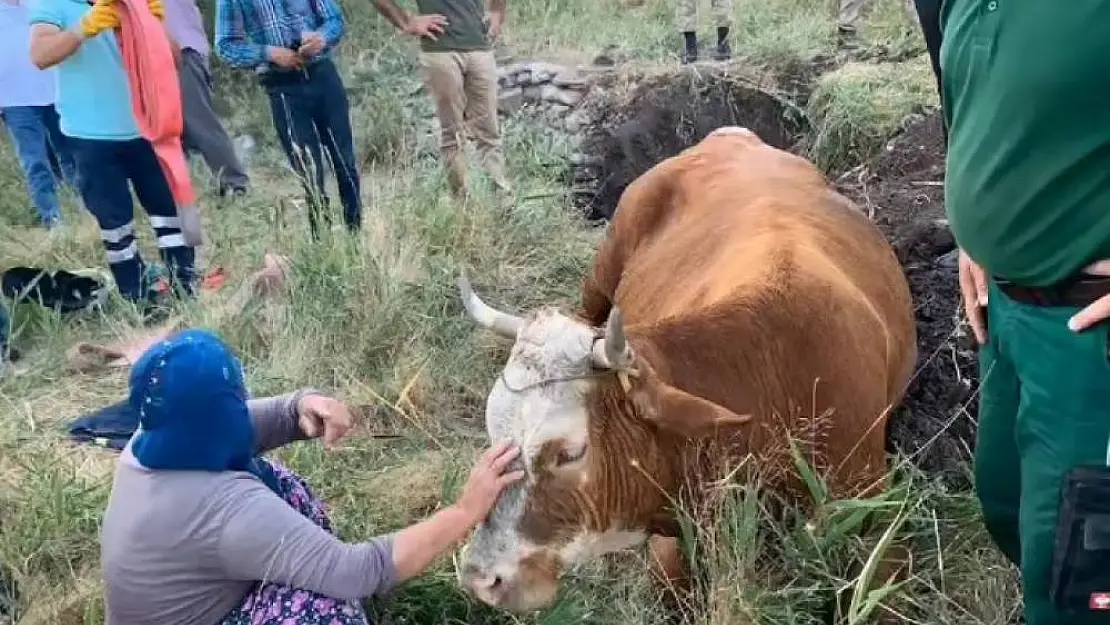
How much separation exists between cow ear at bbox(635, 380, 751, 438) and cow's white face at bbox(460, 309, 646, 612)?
126 millimetres

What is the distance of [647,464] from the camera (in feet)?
10.5

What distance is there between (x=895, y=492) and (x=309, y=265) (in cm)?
333

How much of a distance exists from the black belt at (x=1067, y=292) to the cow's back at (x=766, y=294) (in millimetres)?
1045

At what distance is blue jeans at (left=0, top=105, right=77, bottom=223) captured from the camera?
8461mm

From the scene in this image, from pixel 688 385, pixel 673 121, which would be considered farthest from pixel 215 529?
pixel 673 121

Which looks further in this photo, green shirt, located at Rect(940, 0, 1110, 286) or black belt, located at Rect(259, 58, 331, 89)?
black belt, located at Rect(259, 58, 331, 89)

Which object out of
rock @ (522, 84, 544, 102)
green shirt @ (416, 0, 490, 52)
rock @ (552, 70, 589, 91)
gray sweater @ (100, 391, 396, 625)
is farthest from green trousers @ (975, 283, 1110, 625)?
rock @ (522, 84, 544, 102)

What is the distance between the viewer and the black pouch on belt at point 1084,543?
221 cm

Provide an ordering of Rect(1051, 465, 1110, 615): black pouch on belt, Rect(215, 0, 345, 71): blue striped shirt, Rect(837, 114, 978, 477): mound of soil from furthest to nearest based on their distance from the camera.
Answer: Rect(215, 0, 345, 71): blue striped shirt
Rect(837, 114, 978, 477): mound of soil
Rect(1051, 465, 1110, 615): black pouch on belt

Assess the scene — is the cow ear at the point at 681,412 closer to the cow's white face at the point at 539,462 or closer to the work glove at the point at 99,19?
the cow's white face at the point at 539,462

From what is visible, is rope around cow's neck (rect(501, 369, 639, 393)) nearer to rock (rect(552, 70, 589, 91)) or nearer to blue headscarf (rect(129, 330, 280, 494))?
blue headscarf (rect(129, 330, 280, 494))

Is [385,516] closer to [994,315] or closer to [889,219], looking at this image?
[994,315]

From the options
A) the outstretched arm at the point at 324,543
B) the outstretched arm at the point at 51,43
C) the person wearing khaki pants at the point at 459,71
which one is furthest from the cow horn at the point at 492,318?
the person wearing khaki pants at the point at 459,71

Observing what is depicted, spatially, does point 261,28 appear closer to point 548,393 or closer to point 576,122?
point 576,122
